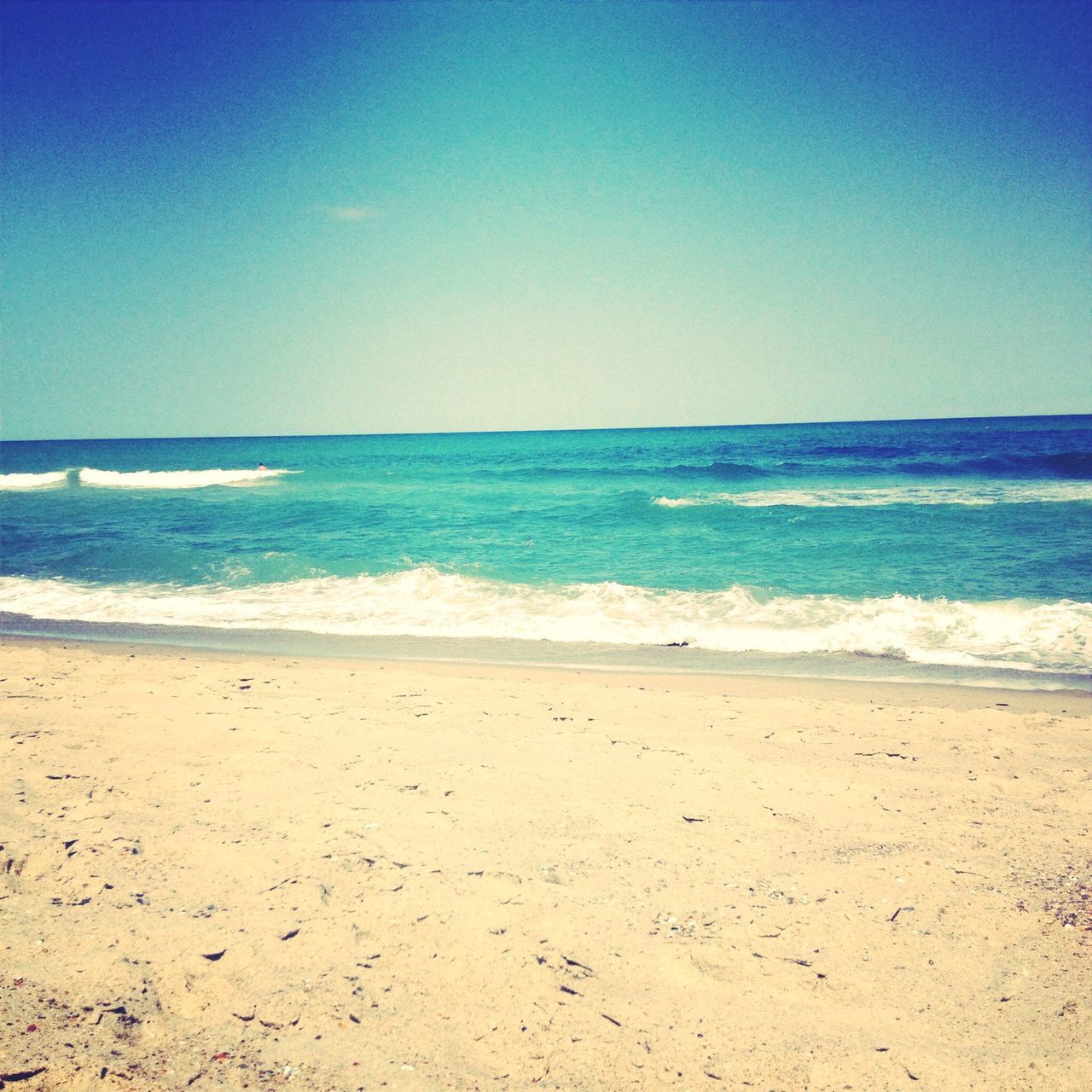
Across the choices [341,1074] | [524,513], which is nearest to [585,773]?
[341,1074]

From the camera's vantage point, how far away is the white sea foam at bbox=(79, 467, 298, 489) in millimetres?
33125

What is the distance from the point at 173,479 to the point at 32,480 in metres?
8.73

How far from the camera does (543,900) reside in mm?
3146

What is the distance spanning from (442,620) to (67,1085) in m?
7.22

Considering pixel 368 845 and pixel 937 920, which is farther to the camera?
pixel 368 845

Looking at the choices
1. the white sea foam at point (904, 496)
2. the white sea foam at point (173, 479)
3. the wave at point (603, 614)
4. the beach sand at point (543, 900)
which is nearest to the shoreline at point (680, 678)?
the beach sand at point (543, 900)

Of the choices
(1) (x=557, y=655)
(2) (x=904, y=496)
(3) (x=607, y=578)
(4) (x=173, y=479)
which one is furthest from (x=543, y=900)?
(4) (x=173, y=479)

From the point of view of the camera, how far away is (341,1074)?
2.25 meters

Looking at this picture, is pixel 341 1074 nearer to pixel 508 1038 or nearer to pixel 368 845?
pixel 508 1038

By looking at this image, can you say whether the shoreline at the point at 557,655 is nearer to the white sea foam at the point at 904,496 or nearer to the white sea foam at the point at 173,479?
the white sea foam at the point at 904,496

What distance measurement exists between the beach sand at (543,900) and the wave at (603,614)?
242 centimetres

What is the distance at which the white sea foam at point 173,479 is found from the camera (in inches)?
1304

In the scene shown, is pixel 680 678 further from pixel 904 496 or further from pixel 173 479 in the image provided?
pixel 173 479

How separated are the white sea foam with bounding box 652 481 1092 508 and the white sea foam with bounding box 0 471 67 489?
33.1 metres
